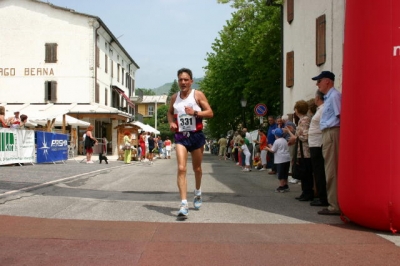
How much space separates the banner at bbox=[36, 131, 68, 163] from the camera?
18.8 meters

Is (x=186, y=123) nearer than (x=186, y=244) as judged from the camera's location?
No

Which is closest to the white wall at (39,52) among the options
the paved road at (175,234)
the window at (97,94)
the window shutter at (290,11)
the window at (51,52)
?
the window at (51,52)

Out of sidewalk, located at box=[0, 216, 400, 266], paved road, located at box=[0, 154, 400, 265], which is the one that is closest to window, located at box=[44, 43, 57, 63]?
paved road, located at box=[0, 154, 400, 265]

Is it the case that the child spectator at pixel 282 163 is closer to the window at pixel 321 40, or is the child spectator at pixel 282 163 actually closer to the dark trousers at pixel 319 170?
the dark trousers at pixel 319 170

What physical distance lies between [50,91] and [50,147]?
21.0 meters

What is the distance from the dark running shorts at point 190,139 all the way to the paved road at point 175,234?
904mm

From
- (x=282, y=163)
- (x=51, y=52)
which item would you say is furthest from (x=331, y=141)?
(x=51, y=52)

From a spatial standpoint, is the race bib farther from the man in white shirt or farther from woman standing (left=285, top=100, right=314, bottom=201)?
woman standing (left=285, top=100, right=314, bottom=201)

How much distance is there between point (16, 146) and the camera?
53.8 ft

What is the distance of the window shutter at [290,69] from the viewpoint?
22.0m

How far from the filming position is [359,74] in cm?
522

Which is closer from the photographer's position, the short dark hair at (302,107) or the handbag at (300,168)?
the handbag at (300,168)

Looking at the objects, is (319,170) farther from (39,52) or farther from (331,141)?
(39,52)

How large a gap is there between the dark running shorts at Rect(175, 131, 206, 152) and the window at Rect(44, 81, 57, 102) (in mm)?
34886
